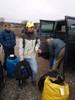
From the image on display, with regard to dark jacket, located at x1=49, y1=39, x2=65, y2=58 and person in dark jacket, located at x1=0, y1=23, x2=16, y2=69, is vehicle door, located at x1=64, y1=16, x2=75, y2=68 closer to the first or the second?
dark jacket, located at x1=49, y1=39, x2=65, y2=58

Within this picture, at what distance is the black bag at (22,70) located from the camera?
5164mm

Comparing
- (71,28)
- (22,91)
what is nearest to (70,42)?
(71,28)

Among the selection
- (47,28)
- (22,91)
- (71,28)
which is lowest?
(22,91)

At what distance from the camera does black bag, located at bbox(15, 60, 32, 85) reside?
516 cm

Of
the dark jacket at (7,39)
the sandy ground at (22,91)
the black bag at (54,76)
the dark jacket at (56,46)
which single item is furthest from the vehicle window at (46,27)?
the black bag at (54,76)

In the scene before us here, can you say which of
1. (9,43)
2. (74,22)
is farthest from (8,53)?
(74,22)

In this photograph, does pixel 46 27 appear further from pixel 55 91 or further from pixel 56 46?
pixel 55 91

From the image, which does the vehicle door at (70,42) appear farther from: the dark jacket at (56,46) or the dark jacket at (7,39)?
the dark jacket at (7,39)

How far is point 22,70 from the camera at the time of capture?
5203mm

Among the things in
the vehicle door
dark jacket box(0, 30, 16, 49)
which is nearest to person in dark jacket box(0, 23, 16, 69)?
dark jacket box(0, 30, 16, 49)

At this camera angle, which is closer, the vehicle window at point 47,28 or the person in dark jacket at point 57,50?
the person in dark jacket at point 57,50

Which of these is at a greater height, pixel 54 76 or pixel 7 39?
pixel 7 39

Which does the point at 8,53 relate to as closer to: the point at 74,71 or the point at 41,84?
the point at 41,84

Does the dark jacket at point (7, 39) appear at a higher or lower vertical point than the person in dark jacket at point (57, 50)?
higher
